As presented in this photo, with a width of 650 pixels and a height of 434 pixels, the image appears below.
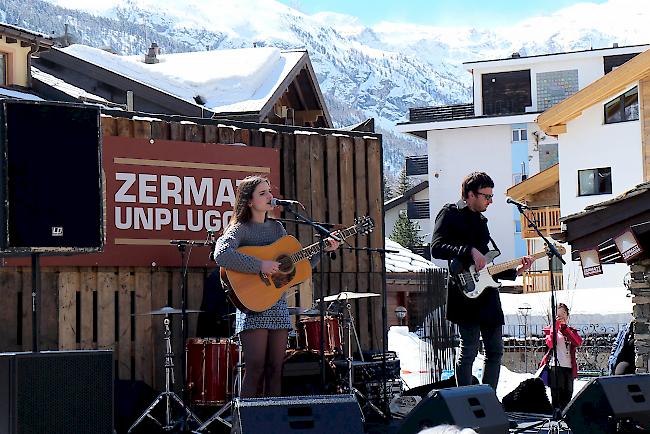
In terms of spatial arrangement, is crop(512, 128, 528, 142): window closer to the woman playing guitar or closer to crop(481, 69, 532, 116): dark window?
crop(481, 69, 532, 116): dark window

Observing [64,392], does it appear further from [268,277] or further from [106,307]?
[106,307]

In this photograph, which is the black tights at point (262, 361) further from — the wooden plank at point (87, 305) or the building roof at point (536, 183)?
the building roof at point (536, 183)

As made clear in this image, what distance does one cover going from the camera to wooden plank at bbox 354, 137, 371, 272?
35.5 ft

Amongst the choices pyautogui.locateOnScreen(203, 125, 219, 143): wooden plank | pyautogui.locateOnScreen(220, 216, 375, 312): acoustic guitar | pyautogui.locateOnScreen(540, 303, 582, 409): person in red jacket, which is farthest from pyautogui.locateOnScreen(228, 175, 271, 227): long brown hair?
pyautogui.locateOnScreen(540, 303, 582, 409): person in red jacket

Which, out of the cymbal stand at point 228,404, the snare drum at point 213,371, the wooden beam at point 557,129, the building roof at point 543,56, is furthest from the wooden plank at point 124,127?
the building roof at point 543,56

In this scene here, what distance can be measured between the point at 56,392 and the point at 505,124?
47504 millimetres

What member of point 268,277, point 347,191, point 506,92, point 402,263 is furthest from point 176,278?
point 506,92

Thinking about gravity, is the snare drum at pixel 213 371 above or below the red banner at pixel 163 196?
below

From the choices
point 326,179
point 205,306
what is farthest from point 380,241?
point 205,306

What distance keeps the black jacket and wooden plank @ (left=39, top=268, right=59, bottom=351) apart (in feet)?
10.4

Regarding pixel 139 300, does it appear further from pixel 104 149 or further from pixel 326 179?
pixel 326 179

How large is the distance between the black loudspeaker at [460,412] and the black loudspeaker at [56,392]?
1628 mm

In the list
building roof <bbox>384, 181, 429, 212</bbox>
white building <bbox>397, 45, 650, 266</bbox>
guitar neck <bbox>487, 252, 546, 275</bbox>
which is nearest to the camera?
guitar neck <bbox>487, 252, 546, 275</bbox>

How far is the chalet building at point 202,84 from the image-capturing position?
2331 cm
